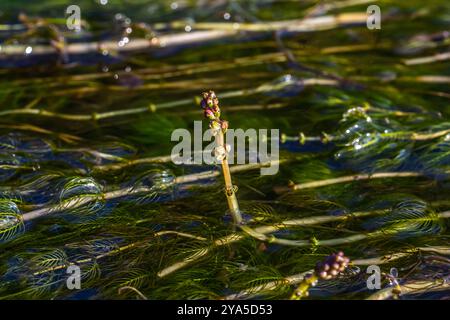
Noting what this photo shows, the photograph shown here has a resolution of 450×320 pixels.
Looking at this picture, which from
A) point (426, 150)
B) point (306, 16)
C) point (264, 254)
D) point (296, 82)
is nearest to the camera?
point (264, 254)

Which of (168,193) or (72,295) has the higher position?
(168,193)

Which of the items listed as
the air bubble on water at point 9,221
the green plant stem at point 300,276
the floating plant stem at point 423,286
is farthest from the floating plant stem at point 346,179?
the air bubble on water at point 9,221

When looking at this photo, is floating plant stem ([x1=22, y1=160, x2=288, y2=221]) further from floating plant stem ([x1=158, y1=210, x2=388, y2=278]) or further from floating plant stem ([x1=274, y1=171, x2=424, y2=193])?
floating plant stem ([x1=158, y1=210, x2=388, y2=278])

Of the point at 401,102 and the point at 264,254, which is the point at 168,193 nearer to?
the point at 264,254

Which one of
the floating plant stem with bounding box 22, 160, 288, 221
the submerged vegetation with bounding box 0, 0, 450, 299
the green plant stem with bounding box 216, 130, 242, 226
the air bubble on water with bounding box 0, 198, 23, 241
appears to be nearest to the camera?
the green plant stem with bounding box 216, 130, 242, 226

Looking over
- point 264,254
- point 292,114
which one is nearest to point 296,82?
point 292,114

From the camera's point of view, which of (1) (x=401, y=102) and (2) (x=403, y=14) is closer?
(1) (x=401, y=102)

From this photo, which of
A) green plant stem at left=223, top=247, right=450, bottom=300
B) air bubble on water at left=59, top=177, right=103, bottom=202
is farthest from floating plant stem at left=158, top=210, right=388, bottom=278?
air bubble on water at left=59, top=177, right=103, bottom=202

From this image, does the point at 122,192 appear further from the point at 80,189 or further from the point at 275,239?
the point at 275,239

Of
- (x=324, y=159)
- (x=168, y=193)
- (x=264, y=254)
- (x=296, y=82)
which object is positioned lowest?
(x=264, y=254)
